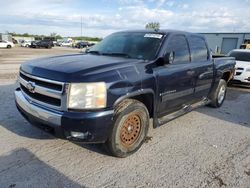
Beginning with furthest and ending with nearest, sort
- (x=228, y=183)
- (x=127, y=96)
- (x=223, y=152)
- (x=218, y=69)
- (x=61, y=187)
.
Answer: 1. (x=218, y=69)
2. (x=223, y=152)
3. (x=127, y=96)
4. (x=228, y=183)
5. (x=61, y=187)

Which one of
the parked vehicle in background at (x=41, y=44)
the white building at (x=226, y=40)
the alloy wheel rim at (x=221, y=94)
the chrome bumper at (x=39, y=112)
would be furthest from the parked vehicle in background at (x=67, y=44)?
the chrome bumper at (x=39, y=112)

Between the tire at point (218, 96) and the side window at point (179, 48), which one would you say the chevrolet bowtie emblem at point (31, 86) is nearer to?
the side window at point (179, 48)

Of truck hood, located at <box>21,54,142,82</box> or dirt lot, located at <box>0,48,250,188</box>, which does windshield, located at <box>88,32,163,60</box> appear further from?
dirt lot, located at <box>0,48,250,188</box>

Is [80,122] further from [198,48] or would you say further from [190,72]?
[198,48]

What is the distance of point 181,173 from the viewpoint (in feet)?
11.4

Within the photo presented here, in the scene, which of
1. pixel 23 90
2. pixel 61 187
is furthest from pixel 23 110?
pixel 61 187

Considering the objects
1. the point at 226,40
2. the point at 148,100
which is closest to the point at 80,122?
the point at 148,100

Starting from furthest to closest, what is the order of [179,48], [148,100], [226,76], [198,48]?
1. [226,76]
2. [198,48]
3. [179,48]
4. [148,100]

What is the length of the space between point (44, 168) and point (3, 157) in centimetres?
70

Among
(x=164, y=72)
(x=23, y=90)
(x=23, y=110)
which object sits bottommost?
(x=23, y=110)

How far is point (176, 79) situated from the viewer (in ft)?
14.8

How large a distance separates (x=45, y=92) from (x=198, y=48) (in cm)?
350

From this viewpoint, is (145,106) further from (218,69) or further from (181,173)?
(218,69)

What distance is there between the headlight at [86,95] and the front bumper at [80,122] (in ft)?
0.33
